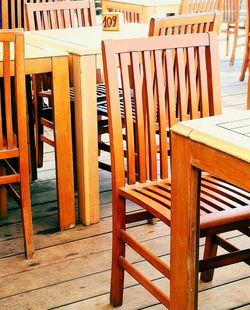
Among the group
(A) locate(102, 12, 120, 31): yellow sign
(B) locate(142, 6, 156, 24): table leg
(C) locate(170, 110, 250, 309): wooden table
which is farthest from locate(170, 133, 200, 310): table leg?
(B) locate(142, 6, 156, 24): table leg

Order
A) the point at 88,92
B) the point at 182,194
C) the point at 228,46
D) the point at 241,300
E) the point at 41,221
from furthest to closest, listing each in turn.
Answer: the point at 228,46, the point at 41,221, the point at 88,92, the point at 241,300, the point at 182,194

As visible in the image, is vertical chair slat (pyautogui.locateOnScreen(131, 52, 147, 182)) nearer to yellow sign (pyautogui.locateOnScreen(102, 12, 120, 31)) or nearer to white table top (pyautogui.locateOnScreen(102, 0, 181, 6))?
yellow sign (pyautogui.locateOnScreen(102, 12, 120, 31))

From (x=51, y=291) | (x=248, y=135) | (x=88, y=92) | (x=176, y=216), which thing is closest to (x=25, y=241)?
(x=51, y=291)

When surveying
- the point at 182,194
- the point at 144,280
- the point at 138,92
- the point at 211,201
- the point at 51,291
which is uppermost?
the point at 138,92

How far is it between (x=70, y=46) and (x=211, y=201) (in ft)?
3.59

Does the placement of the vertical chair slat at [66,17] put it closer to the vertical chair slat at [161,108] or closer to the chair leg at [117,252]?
the vertical chair slat at [161,108]

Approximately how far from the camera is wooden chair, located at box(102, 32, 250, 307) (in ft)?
5.70

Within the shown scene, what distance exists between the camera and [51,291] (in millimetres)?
2094

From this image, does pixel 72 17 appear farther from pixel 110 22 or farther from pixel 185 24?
pixel 185 24

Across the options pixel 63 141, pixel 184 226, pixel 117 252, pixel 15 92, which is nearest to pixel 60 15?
pixel 63 141

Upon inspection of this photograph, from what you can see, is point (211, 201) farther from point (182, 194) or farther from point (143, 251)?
point (182, 194)

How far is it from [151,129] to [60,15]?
1726mm

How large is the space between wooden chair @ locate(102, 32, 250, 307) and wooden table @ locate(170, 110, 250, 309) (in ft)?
0.68

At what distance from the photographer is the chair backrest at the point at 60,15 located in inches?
128
